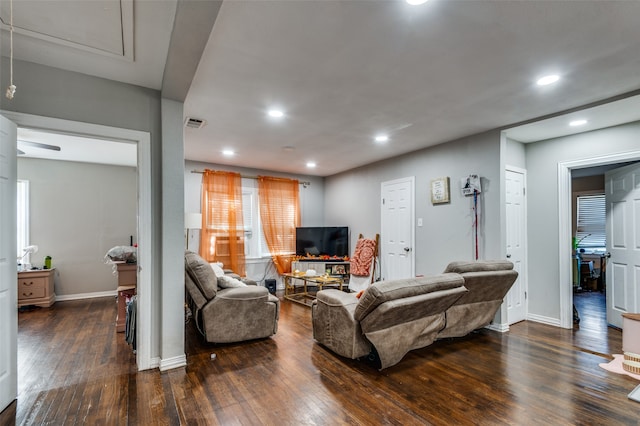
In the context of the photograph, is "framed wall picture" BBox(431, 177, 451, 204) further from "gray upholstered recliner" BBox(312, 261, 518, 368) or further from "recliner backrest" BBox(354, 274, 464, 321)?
"recliner backrest" BBox(354, 274, 464, 321)

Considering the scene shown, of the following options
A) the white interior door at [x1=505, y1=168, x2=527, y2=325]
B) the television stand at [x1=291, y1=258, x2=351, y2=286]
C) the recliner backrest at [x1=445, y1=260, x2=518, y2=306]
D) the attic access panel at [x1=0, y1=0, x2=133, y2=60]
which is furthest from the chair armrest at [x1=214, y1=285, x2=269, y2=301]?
the white interior door at [x1=505, y1=168, x2=527, y2=325]

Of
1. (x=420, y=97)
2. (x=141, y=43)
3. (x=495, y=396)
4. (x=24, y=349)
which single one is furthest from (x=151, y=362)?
A: (x=420, y=97)

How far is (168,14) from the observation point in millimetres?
1878

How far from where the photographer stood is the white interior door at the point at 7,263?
216 cm

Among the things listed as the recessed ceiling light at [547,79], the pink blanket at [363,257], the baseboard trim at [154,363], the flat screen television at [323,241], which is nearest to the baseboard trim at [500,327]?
the pink blanket at [363,257]

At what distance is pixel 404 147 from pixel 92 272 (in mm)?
6132

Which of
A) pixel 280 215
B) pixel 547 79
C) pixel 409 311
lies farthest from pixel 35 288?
pixel 547 79

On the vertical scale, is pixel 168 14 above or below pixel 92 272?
above

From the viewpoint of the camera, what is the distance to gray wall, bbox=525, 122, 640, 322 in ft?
13.1

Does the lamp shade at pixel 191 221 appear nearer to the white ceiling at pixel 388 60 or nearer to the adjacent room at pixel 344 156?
the adjacent room at pixel 344 156

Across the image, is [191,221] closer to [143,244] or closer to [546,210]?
[143,244]

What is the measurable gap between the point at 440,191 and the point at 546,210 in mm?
1402

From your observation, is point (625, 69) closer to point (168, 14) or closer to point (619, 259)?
point (619, 259)

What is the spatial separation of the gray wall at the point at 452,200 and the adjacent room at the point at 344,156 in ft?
0.10
